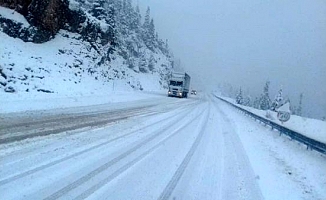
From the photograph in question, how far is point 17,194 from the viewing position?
5.36 metres

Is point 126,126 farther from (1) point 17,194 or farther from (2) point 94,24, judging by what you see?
(2) point 94,24

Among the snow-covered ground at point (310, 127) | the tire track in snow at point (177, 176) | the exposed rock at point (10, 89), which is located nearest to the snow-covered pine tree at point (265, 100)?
the snow-covered ground at point (310, 127)

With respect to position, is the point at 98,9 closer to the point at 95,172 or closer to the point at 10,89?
A: the point at 10,89

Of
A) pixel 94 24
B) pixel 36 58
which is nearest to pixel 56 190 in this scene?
pixel 36 58

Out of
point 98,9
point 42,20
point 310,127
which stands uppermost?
point 98,9

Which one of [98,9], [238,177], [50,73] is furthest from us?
[98,9]

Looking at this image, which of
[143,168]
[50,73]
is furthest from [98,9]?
[143,168]

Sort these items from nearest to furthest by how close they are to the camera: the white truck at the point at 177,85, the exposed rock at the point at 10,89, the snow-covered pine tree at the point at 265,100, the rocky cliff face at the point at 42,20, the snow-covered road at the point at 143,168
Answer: the snow-covered road at the point at 143,168
the exposed rock at the point at 10,89
the rocky cliff face at the point at 42,20
the white truck at the point at 177,85
the snow-covered pine tree at the point at 265,100

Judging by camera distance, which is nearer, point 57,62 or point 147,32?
point 57,62

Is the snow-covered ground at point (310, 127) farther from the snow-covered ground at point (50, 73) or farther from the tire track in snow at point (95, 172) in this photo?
the snow-covered ground at point (50, 73)

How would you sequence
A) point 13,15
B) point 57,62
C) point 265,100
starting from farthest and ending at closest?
point 265,100 → point 57,62 → point 13,15

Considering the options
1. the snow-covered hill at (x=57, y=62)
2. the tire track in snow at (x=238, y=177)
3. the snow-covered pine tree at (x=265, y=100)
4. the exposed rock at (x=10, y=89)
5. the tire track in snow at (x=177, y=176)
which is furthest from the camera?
the snow-covered pine tree at (x=265, y=100)

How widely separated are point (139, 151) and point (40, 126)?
4308mm

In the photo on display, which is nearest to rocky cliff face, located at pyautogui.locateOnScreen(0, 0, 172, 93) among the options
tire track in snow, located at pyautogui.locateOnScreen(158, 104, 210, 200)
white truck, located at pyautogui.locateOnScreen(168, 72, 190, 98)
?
white truck, located at pyautogui.locateOnScreen(168, 72, 190, 98)
